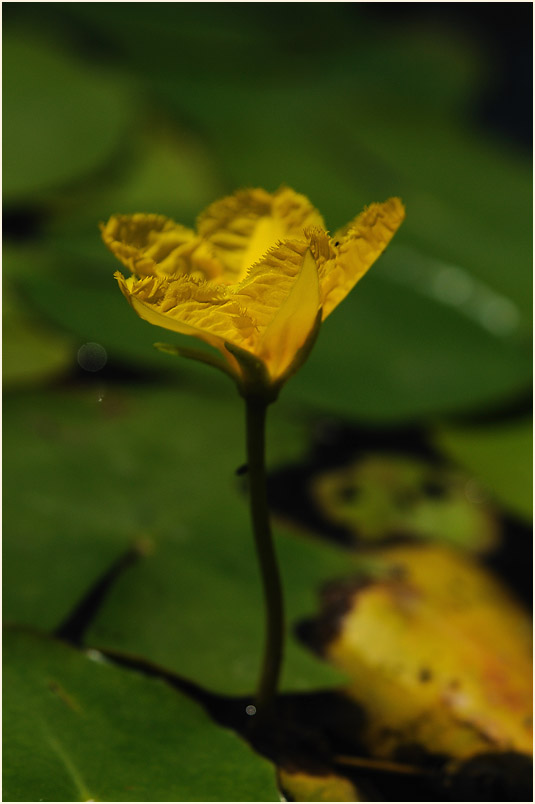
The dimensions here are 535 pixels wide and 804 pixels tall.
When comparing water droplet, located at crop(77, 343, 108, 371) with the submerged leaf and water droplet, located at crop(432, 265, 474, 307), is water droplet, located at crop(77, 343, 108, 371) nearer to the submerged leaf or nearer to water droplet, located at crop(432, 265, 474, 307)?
the submerged leaf

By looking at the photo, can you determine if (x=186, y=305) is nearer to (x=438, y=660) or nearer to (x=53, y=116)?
(x=438, y=660)

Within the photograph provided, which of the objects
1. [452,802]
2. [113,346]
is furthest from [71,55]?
[452,802]

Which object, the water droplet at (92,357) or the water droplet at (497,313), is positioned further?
the water droplet at (497,313)

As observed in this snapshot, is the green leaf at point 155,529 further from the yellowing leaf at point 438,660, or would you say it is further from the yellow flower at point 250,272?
the yellow flower at point 250,272

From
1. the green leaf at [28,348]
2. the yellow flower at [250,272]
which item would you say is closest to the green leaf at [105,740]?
the yellow flower at [250,272]

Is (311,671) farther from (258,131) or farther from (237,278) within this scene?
(258,131)

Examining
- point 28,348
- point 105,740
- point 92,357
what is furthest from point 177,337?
point 105,740
